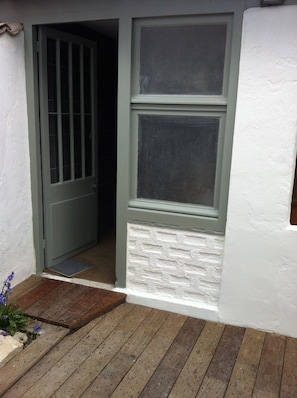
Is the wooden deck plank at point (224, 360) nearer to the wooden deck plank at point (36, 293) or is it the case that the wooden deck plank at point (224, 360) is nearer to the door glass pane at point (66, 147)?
the wooden deck plank at point (36, 293)

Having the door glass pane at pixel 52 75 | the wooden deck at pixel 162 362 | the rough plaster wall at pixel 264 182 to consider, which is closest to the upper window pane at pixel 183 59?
the rough plaster wall at pixel 264 182

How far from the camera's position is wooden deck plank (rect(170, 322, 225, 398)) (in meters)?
2.22

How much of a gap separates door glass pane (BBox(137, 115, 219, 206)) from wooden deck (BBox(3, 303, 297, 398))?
39.0 inches

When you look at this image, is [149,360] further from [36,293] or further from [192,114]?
[192,114]

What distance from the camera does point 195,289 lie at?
297cm

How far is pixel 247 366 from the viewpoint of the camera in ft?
8.01

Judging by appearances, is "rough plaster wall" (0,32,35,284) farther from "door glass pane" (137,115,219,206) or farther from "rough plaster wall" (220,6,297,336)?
"rough plaster wall" (220,6,297,336)

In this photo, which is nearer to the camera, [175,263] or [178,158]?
[178,158]

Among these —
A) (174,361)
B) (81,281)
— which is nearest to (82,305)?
(81,281)

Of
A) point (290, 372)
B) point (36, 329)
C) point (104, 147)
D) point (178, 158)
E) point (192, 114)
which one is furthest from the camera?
point (104, 147)

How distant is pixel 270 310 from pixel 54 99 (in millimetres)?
2526

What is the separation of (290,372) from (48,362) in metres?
1.55

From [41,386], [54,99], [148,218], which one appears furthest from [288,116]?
[41,386]

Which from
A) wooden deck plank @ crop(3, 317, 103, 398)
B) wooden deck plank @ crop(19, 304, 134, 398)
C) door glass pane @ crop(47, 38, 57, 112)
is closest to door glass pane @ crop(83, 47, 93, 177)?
door glass pane @ crop(47, 38, 57, 112)
